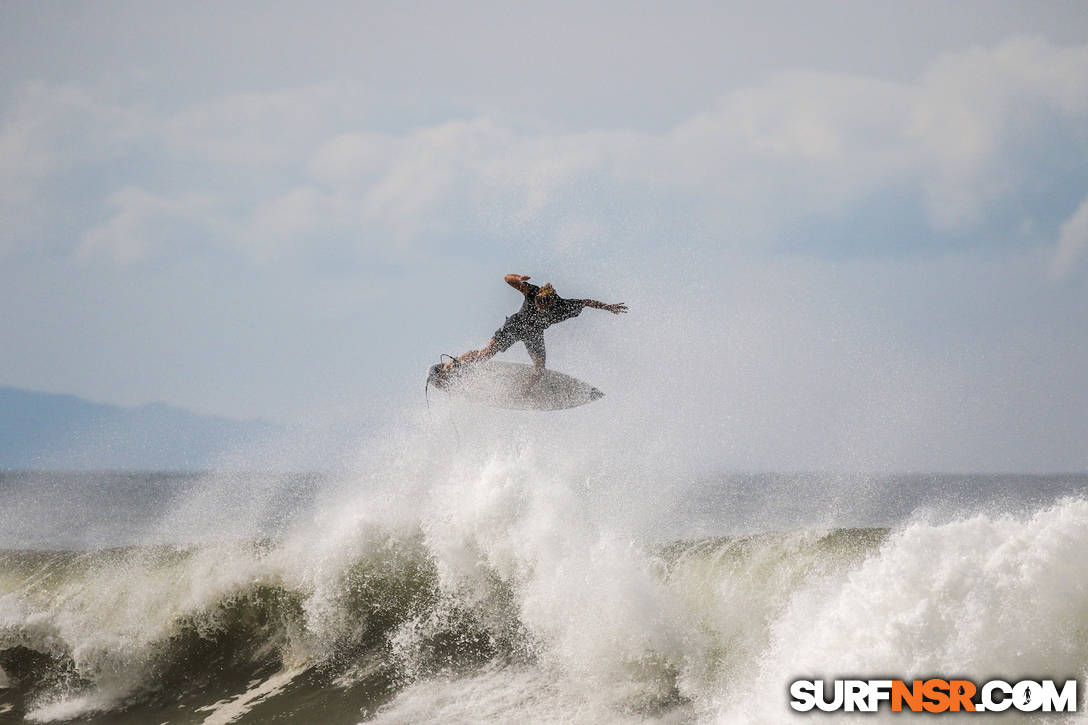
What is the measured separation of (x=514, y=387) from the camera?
11812 millimetres

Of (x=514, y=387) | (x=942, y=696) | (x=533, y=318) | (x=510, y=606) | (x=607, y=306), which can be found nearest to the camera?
(x=942, y=696)

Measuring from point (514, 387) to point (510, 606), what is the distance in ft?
12.9

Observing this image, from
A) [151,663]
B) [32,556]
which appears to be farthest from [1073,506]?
[32,556]

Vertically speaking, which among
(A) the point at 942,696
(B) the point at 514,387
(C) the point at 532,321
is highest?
(C) the point at 532,321

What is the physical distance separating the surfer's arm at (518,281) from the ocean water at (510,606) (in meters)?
1.83

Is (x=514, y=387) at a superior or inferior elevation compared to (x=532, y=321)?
inferior

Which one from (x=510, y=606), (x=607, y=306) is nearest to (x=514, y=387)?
(x=607, y=306)

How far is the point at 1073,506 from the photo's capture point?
679 centimetres

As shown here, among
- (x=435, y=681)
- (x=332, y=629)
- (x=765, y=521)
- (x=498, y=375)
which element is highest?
(x=498, y=375)

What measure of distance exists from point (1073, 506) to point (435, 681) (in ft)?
19.9

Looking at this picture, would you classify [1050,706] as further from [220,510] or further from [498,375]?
[220,510]

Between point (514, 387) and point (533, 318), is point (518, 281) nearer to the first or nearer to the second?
point (533, 318)

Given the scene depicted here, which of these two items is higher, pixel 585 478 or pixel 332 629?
pixel 585 478

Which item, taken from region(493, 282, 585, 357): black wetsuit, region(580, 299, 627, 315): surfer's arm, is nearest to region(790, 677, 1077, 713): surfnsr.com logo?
region(580, 299, 627, 315): surfer's arm
